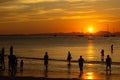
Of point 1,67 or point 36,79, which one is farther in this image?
point 1,67

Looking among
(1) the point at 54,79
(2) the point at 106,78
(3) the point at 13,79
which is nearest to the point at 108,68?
(2) the point at 106,78

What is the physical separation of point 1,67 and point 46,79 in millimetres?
10210

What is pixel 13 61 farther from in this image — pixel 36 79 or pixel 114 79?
pixel 114 79

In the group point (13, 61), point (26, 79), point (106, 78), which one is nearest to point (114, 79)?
point (106, 78)

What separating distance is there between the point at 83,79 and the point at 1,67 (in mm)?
11434

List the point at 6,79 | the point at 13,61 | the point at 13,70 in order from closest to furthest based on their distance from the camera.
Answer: the point at 6,79
the point at 13,61
the point at 13,70

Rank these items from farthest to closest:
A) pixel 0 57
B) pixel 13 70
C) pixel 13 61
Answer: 1. pixel 0 57
2. pixel 13 70
3. pixel 13 61

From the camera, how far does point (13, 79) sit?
87.2 feet

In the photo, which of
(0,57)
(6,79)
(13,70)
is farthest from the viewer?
(0,57)

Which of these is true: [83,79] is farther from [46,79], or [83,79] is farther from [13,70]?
[13,70]

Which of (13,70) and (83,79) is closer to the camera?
(83,79)

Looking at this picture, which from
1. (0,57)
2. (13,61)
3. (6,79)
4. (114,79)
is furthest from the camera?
(0,57)

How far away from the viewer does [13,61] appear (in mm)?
31859

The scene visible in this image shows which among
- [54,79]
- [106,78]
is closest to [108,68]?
[106,78]
